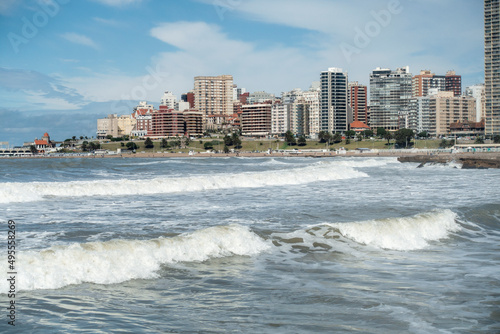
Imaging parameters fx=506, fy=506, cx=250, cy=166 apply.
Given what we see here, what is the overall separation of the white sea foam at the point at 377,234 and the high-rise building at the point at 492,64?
146773 mm

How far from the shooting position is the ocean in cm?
832

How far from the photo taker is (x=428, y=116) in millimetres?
186375

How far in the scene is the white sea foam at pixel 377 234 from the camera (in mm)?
14500

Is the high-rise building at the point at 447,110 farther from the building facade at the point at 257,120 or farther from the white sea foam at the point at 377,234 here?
the white sea foam at the point at 377,234

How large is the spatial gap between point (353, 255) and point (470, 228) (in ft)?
20.2

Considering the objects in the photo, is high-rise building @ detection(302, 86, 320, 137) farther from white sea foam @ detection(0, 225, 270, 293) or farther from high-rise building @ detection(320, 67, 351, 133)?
white sea foam @ detection(0, 225, 270, 293)

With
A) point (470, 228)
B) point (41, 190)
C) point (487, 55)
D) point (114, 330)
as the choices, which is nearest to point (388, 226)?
point (470, 228)

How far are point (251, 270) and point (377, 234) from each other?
215 inches

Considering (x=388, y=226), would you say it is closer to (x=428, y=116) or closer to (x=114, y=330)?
(x=114, y=330)

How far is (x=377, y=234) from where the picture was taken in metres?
15.5

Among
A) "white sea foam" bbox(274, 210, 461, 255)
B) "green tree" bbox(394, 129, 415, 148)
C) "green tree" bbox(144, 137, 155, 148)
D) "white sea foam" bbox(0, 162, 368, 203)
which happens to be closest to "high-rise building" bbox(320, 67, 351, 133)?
"green tree" bbox(394, 129, 415, 148)

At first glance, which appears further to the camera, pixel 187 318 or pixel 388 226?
pixel 388 226

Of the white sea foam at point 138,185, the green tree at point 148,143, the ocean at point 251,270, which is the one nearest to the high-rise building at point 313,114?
the green tree at point 148,143

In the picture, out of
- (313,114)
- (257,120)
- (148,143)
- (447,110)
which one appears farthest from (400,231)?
(447,110)
